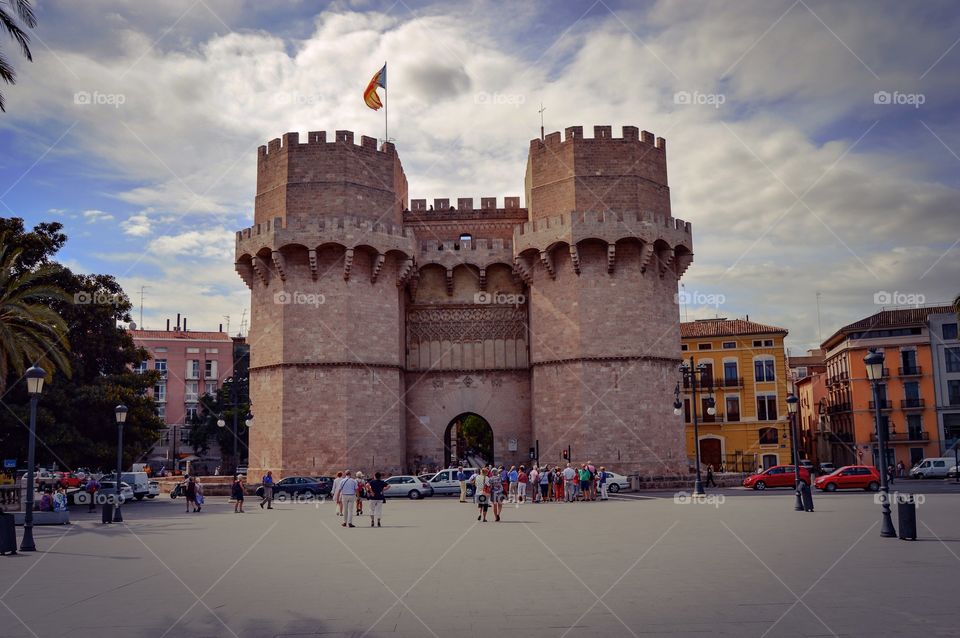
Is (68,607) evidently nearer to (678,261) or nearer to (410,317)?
(410,317)

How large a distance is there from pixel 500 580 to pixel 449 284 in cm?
2598

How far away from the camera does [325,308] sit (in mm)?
32375

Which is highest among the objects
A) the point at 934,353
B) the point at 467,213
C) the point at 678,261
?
the point at 467,213

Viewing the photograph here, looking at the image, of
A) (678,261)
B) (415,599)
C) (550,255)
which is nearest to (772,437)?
(678,261)

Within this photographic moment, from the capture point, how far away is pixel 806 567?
10672 mm

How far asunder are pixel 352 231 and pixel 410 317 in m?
5.62

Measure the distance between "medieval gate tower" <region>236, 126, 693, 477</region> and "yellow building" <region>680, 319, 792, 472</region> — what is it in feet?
65.1

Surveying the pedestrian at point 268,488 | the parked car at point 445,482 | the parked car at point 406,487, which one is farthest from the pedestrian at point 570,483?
the pedestrian at point 268,488

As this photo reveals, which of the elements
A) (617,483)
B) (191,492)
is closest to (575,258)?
(617,483)

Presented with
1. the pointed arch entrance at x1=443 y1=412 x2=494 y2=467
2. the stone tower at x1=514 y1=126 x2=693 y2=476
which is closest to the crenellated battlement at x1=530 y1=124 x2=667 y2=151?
the stone tower at x1=514 y1=126 x2=693 y2=476

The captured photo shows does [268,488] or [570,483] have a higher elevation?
[268,488]

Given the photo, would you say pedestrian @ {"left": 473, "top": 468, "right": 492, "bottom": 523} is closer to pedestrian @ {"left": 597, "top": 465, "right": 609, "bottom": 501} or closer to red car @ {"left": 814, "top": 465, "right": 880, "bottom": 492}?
pedestrian @ {"left": 597, "top": 465, "right": 609, "bottom": 501}

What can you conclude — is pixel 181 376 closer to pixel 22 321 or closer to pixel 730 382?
A: pixel 22 321

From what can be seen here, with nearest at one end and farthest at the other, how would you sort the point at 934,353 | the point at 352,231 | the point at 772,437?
1. the point at 352,231
2. the point at 934,353
3. the point at 772,437
